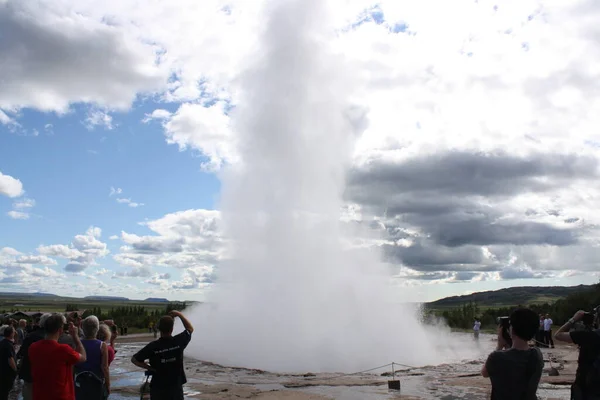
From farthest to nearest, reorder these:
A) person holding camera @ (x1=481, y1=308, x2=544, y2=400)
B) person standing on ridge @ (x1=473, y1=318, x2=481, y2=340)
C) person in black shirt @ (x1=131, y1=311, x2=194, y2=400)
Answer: person standing on ridge @ (x1=473, y1=318, x2=481, y2=340), person in black shirt @ (x1=131, y1=311, x2=194, y2=400), person holding camera @ (x1=481, y1=308, x2=544, y2=400)

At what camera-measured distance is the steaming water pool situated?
12.2m

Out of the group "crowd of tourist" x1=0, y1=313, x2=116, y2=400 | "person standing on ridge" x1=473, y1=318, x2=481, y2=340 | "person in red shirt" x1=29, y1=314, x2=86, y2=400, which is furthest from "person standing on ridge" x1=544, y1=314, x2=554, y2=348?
"person in red shirt" x1=29, y1=314, x2=86, y2=400

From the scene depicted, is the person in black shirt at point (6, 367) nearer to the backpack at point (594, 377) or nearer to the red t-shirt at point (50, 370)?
the red t-shirt at point (50, 370)

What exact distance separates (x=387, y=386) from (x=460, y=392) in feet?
6.45

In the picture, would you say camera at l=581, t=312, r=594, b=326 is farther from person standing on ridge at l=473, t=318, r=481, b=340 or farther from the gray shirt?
person standing on ridge at l=473, t=318, r=481, b=340

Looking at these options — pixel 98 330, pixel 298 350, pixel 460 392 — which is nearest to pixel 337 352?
pixel 298 350

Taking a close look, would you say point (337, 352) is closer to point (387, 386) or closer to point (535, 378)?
point (387, 386)

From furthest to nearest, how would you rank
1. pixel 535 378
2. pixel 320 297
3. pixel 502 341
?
pixel 320 297
pixel 502 341
pixel 535 378

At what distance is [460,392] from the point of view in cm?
1283

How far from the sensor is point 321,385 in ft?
46.1

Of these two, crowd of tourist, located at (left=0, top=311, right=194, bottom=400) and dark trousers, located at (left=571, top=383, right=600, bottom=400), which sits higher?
crowd of tourist, located at (left=0, top=311, right=194, bottom=400)

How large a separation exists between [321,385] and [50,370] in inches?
405

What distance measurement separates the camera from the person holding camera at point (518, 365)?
3826mm

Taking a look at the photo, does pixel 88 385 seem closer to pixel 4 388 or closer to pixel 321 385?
pixel 4 388
